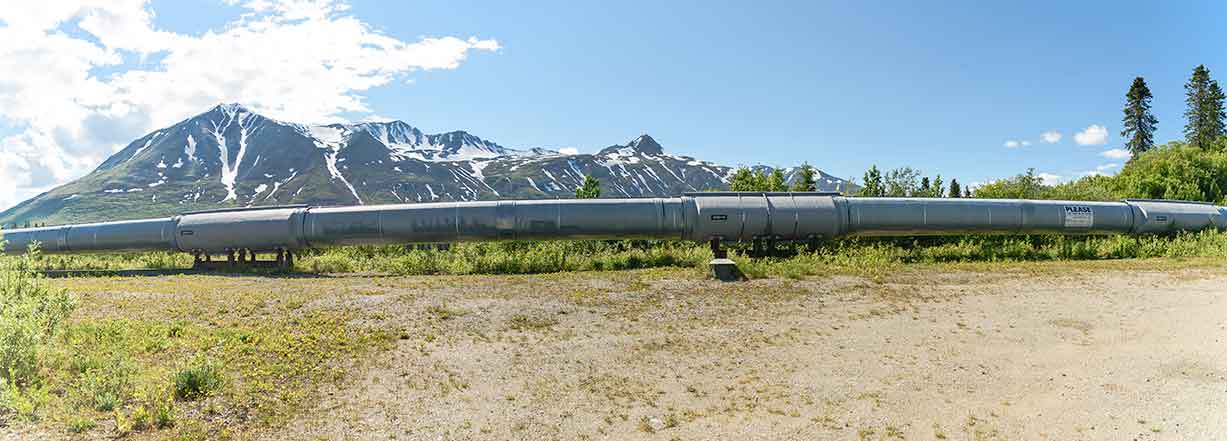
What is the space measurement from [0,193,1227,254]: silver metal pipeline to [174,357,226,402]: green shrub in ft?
47.7

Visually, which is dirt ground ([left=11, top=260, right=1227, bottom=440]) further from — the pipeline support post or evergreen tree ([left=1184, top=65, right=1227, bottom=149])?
evergreen tree ([left=1184, top=65, right=1227, bottom=149])

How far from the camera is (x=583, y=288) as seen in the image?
17062mm

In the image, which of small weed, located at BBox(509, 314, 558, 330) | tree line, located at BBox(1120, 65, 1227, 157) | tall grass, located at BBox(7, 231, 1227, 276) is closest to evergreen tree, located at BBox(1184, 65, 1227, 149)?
tree line, located at BBox(1120, 65, 1227, 157)

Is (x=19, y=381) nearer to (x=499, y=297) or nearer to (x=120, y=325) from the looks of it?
(x=120, y=325)

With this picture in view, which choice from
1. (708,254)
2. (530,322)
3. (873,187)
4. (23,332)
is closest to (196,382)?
(23,332)

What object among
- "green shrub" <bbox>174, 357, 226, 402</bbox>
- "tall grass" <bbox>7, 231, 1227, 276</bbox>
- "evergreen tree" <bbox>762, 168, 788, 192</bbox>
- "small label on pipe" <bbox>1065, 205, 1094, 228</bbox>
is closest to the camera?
"green shrub" <bbox>174, 357, 226, 402</bbox>

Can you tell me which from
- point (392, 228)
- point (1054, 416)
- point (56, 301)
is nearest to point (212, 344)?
point (56, 301)

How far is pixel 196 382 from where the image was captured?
8.36 meters

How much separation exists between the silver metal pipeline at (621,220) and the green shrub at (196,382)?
14.5 meters

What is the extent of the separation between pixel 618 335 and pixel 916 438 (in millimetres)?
6177

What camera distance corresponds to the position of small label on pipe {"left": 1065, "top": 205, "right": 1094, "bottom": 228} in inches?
998

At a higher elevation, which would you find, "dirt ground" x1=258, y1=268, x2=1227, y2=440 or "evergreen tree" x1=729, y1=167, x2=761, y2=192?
"evergreen tree" x1=729, y1=167, x2=761, y2=192

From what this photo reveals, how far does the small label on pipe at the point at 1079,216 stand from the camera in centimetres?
2536

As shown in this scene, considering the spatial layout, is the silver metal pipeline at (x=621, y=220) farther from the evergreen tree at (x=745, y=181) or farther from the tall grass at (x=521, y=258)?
the evergreen tree at (x=745, y=181)
